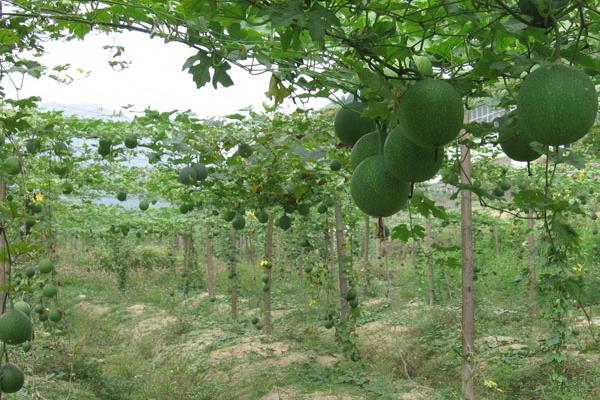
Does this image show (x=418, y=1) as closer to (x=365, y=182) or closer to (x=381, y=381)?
(x=365, y=182)

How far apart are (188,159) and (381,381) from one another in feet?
12.9

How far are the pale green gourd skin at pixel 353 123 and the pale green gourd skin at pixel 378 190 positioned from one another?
332 mm

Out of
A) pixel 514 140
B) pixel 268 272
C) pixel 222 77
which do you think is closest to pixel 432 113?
pixel 514 140

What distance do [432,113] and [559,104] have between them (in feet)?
0.99

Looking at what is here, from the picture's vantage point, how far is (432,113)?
1.40 m

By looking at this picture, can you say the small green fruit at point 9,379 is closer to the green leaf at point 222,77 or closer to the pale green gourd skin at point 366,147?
the green leaf at point 222,77

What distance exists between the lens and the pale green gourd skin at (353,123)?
1979mm

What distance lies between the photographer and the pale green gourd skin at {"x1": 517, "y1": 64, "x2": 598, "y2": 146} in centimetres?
122

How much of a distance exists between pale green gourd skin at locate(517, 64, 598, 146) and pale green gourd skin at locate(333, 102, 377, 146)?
766mm

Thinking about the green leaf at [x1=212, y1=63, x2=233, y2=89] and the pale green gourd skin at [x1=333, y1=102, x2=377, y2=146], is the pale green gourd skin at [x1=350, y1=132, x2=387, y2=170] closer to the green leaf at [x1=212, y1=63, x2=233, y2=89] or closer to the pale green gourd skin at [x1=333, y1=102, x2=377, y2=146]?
the pale green gourd skin at [x1=333, y1=102, x2=377, y2=146]

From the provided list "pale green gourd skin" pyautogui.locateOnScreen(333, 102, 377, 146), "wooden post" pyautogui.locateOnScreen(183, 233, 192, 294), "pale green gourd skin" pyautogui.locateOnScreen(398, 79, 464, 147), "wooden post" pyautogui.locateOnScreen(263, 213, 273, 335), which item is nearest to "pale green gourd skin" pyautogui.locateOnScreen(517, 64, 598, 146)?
"pale green gourd skin" pyautogui.locateOnScreen(398, 79, 464, 147)

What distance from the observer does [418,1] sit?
199 cm

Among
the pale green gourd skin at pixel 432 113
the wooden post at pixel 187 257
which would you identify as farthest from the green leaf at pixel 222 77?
the wooden post at pixel 187 257

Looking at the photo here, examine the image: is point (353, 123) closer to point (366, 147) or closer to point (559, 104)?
point (366, 147)
